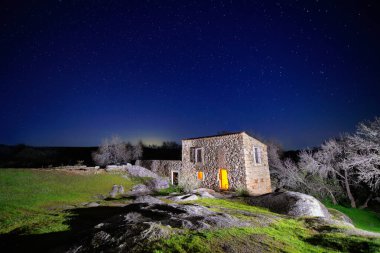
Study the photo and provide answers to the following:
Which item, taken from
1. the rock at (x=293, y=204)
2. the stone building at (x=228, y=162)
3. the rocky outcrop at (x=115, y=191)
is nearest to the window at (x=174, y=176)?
the stone building at (x=228, y=162)

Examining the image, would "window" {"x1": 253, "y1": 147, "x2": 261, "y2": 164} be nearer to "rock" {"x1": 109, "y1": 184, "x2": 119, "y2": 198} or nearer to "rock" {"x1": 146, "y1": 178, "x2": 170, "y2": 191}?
"rock" {"x1": 146, "y1": 178, "x2": 170, "y2": 191}

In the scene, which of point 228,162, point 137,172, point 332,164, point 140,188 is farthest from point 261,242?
point 332,164

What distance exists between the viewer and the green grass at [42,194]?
26.0 feet

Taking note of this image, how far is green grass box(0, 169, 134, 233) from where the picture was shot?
7.94m

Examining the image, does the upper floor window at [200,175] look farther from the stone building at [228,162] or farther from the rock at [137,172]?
the rock at [137,172]

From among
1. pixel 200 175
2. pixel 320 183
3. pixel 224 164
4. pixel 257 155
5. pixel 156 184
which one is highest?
pixel 257 155

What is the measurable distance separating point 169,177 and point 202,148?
5947 millimetres

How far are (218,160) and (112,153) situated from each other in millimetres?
24431

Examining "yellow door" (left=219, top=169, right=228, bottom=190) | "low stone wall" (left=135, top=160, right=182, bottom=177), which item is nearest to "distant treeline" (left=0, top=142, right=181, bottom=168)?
"low stone wall" (left=135, top=160, right=182, bottom=177)

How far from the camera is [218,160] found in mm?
24062

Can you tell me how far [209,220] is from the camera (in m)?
6.57

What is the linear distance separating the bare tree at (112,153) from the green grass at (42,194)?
18.5 m

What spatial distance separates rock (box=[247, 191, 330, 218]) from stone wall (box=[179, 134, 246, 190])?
27.5 ft

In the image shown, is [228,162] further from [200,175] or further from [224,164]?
[200,175]
